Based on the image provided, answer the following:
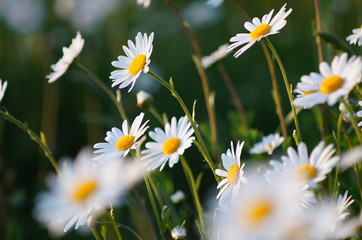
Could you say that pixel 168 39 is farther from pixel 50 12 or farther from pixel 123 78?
pixel 123 78

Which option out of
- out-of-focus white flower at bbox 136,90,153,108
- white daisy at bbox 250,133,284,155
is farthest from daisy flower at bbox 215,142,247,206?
out-of-focus white flower at bbox 136,90,153,108

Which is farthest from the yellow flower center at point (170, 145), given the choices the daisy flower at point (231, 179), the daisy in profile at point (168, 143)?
the daisy flower at point (231, 179)

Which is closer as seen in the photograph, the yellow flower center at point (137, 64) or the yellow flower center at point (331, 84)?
the yellow flower center at point (331, 84)

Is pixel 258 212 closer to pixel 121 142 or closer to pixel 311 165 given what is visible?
pixel 311 165

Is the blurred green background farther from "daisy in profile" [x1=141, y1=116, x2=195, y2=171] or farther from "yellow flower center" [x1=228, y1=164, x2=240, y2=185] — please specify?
"yellow flower center" [x1=228, y1=164, x2=240, y2=185]

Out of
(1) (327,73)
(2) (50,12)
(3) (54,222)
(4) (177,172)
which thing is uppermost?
(2) (50,12)

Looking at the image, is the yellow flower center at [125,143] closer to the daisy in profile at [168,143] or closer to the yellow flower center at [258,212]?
the daisy in profile at [168,143]

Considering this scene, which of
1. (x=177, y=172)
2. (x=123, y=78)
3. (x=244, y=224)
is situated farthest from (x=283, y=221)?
(x=177, y=172)
